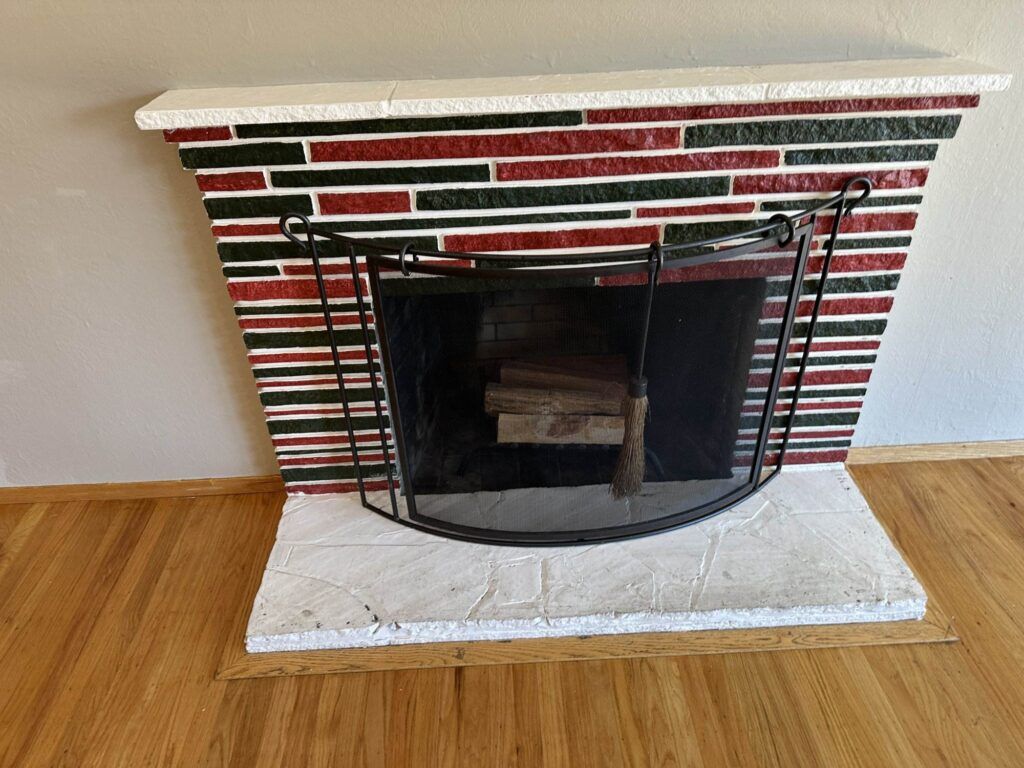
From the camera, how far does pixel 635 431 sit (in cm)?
143

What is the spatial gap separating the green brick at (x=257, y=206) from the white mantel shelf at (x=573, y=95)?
0.14 metres

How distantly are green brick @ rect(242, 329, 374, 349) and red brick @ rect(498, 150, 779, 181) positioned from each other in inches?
16.9

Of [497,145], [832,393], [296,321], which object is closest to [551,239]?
[497,145]

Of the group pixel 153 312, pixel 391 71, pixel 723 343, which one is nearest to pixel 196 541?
pixel 153 312

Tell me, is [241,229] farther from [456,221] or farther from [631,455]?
[631,455]

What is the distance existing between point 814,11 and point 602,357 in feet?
2.19

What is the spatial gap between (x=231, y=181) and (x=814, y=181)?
3.34 feet

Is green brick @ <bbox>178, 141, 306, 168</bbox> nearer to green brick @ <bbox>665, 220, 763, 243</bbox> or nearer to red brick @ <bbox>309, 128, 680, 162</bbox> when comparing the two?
red brick @ <bbox>309, 128, 680, 162</bbox>

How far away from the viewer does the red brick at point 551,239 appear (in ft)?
4.27

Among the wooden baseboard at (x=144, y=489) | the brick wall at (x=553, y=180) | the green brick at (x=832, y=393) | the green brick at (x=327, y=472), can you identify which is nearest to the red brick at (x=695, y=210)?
the brick wall at (x=553, y=180)

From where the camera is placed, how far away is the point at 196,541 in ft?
5.44

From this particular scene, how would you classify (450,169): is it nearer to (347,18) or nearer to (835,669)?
(347,18)

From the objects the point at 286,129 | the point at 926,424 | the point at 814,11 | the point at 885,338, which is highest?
the point at 814,11

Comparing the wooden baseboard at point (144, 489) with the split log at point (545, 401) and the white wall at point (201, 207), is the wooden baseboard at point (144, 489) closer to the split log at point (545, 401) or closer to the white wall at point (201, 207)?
the white wall at point (201, 207)
